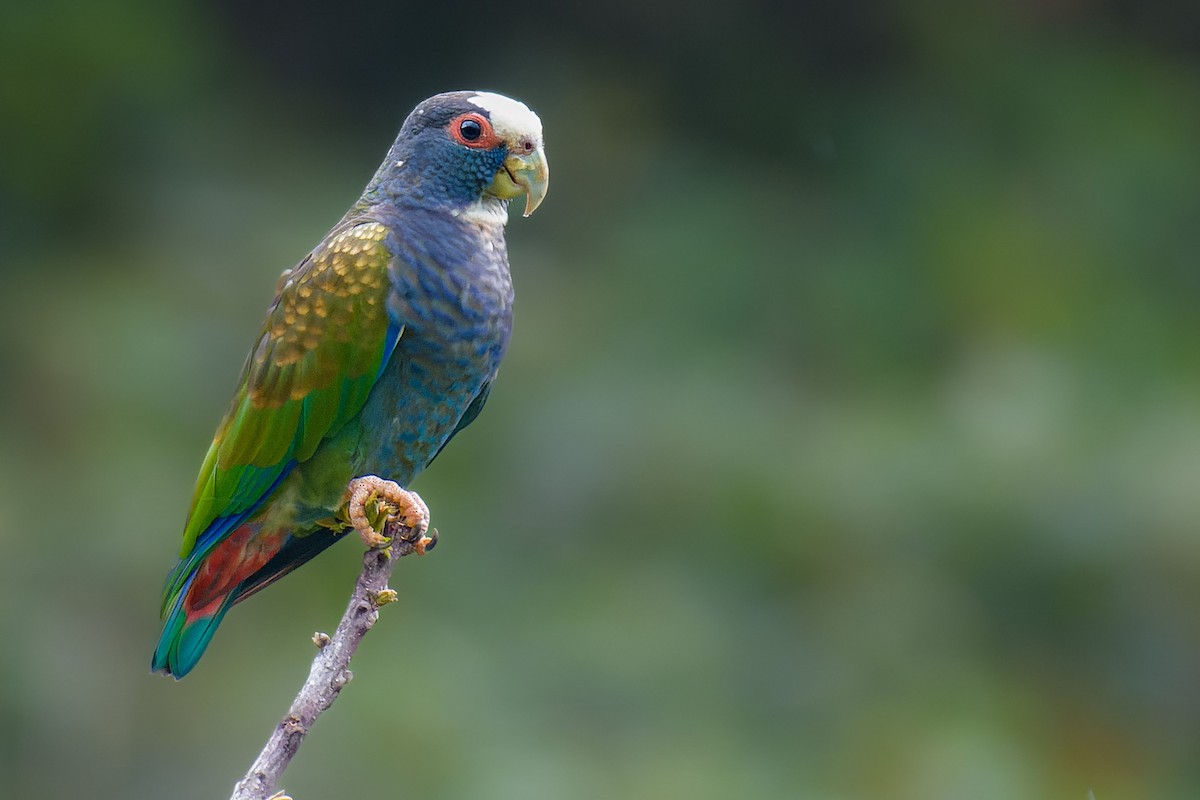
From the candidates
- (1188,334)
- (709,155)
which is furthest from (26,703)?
(1188,334)

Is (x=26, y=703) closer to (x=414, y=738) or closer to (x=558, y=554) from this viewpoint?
(x=414, y=738)

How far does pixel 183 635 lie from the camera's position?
9.58 ft

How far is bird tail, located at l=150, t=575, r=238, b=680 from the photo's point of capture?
289 centimetres

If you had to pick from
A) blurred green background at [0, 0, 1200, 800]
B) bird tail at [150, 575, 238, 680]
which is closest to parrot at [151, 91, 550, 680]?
bird tail at [150, 575, 238, 680]

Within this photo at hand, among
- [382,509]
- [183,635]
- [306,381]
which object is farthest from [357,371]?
[183,635]

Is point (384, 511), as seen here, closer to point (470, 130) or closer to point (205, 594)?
point (205, 594)

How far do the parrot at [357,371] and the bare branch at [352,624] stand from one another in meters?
0.06

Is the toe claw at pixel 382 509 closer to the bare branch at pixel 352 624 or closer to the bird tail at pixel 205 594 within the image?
the bare branch at pixel 352 624

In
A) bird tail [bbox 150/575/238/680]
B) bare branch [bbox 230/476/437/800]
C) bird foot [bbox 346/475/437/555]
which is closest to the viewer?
bare branch [bbox 230/476/437/800]

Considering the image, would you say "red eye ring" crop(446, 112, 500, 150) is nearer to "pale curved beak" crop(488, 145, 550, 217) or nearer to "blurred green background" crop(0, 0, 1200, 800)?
"pale curved beak" crop(488, 145, 550, 217)

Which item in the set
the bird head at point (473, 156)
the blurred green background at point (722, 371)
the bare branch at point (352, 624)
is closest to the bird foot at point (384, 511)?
the bare branch at point (352, 624)

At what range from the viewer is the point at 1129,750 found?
6.80 meters

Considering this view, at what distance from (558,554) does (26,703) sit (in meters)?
2.36

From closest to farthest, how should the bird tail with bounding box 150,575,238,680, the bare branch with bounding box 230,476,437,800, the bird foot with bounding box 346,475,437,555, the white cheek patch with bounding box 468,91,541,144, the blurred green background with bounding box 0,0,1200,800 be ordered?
the bare branch with bounding box 230,476,437,800
the bird foot with bounding box 346,475,437,555
the bird tail with bounding box 150,575,238,680
the white cheek patch with bounding box 468,91,541,144
the blurred green background with bounding box 0,0,1200,800
